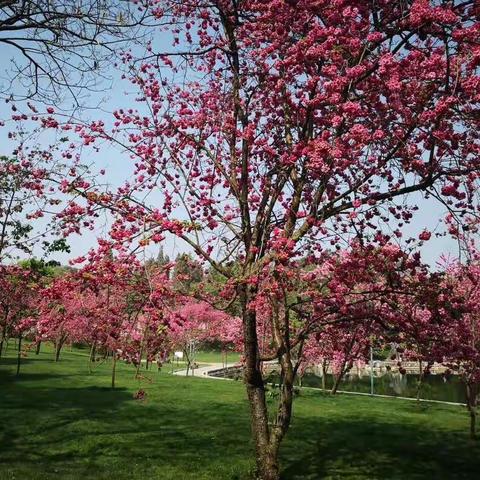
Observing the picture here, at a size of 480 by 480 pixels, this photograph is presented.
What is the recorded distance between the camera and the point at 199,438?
13258 mm

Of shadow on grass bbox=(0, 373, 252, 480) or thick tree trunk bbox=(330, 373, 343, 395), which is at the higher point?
thick tree trunk bbox=(330, 373, 343, 395)

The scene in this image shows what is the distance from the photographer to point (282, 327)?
863 centimetres

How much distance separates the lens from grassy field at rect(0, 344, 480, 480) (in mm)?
10117

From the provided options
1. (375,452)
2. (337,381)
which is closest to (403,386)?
(337,381)

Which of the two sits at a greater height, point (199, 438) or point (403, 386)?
point (403, 386)

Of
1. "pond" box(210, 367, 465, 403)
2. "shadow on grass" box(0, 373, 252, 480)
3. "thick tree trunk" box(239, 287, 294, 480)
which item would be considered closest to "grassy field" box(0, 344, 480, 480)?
"shadow on grass" box(0, 373, 252, 480)

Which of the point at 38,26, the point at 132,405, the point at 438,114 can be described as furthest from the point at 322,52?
the point at 132,405

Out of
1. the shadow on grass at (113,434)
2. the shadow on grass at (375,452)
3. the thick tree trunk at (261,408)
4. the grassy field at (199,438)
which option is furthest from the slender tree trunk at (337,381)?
the thick tree trunk at (261,408)

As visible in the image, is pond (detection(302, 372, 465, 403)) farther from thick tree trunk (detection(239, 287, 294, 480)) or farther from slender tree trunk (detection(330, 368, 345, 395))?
thick tree trunk (detection(239, 287, 294, 480))

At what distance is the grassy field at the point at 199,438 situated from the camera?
10117 mm

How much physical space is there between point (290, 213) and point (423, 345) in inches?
131

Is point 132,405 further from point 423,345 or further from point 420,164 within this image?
point 420,164

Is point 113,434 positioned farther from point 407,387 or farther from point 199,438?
point 407,387

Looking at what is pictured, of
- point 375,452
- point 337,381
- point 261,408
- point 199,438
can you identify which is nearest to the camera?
point 261,408
